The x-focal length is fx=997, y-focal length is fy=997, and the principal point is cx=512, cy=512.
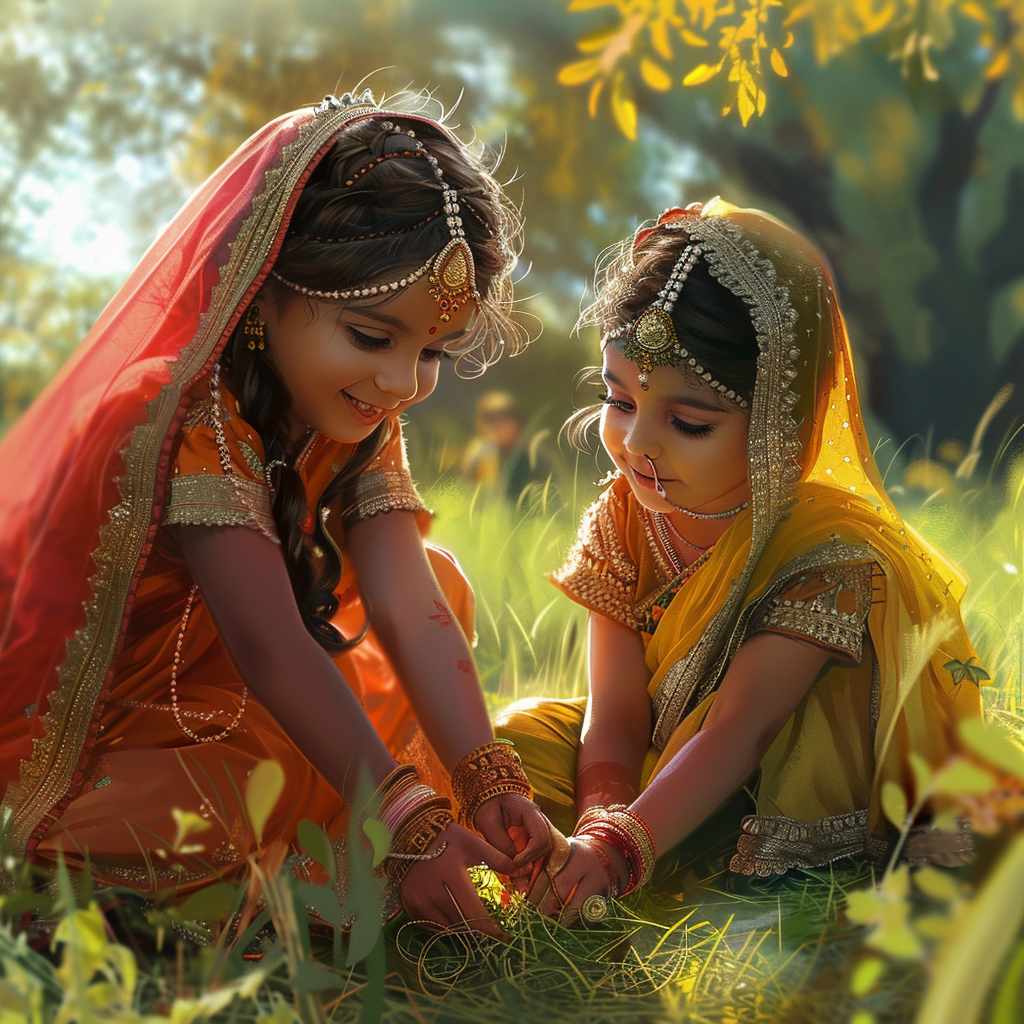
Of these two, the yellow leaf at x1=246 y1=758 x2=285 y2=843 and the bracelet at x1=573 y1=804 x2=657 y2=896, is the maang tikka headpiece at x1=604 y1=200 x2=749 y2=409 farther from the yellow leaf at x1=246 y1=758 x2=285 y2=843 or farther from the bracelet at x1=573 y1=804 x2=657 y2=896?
the yellow leaf at x1=246 y1=758 x2=285 y2=843

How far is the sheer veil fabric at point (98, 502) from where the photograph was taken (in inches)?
58.3

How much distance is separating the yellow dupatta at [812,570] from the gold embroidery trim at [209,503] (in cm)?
80

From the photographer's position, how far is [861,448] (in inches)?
69.7

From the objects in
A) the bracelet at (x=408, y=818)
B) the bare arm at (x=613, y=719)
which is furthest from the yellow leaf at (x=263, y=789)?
the bare arm at (x=613, y=719)

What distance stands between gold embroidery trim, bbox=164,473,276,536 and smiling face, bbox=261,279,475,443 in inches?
8.0

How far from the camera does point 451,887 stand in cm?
143

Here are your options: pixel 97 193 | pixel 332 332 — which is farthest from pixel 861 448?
pixel 97 193

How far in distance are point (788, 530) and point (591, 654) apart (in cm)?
49

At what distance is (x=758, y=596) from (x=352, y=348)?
0.77 metres

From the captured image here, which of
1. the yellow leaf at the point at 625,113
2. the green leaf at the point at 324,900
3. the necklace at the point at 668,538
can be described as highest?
the yellow leaf at the point at 625,113

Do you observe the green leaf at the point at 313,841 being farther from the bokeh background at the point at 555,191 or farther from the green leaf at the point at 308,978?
the bokeh background at the point at 555,191

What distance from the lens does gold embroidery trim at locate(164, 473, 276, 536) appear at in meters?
1.46

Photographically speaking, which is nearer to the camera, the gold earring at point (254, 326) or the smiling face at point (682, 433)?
the gold earring at point (254, 326)

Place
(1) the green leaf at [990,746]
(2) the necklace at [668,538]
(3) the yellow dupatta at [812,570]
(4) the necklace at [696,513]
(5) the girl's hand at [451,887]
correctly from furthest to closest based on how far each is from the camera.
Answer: (2) the necklace at [668,538] → (4) the necklace at [696,513] → (3) the yellow dupatta at [812,570] → (5) the girl's hand at [451,887] → (1) the green leaf at [990,746]
